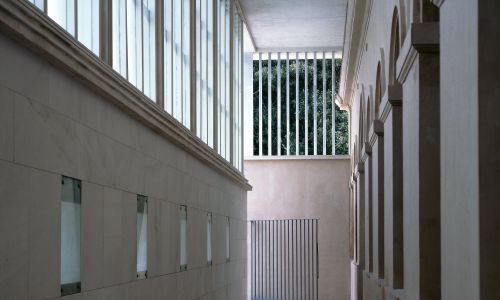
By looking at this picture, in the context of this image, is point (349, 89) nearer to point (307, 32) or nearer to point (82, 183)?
point (307, 32)

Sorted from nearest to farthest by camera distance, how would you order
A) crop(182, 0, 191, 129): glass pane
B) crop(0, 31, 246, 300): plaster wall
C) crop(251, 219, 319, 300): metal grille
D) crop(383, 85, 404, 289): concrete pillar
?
1. crop(0, 31, 246, 300): plaster wall
2. crop(383, 85, 404, 289): concrete pillar
3. crop(182, 0, 191, 129): glass pane
4. crop(251, 219, 319, 300): metal grille

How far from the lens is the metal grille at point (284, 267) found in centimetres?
3834

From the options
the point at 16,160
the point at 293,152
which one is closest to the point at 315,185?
the point at 293,152

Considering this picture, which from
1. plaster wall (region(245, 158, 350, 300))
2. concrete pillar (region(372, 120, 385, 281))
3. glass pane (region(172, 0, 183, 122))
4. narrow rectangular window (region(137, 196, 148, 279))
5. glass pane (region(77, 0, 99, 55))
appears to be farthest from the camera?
plaster wall (region(245, 158, 350, 300))

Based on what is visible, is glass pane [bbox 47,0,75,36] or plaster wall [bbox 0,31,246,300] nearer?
plaster wall [bbox 0,31,246,300]

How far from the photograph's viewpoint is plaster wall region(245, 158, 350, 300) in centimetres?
3900

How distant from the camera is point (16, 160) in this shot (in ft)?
27.9

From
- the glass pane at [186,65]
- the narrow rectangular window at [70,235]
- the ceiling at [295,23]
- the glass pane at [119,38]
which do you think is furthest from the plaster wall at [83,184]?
the ceiling at [295,23]

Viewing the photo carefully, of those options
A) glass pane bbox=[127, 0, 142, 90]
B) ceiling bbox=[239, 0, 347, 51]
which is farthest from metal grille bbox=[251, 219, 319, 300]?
glass pane bbox=[127, 0, 142, 90]

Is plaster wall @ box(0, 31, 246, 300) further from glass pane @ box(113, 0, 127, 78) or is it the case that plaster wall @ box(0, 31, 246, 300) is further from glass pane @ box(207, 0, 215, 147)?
glass pane @ box(207, 0, 215, 147)

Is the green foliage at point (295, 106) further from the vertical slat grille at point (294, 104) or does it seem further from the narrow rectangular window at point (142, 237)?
the narrow rectangular window at point (142, 237)

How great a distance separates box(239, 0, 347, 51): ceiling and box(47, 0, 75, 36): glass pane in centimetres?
2108

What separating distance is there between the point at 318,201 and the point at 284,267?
318 cm

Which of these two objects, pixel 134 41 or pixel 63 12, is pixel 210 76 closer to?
pixel 134 41
